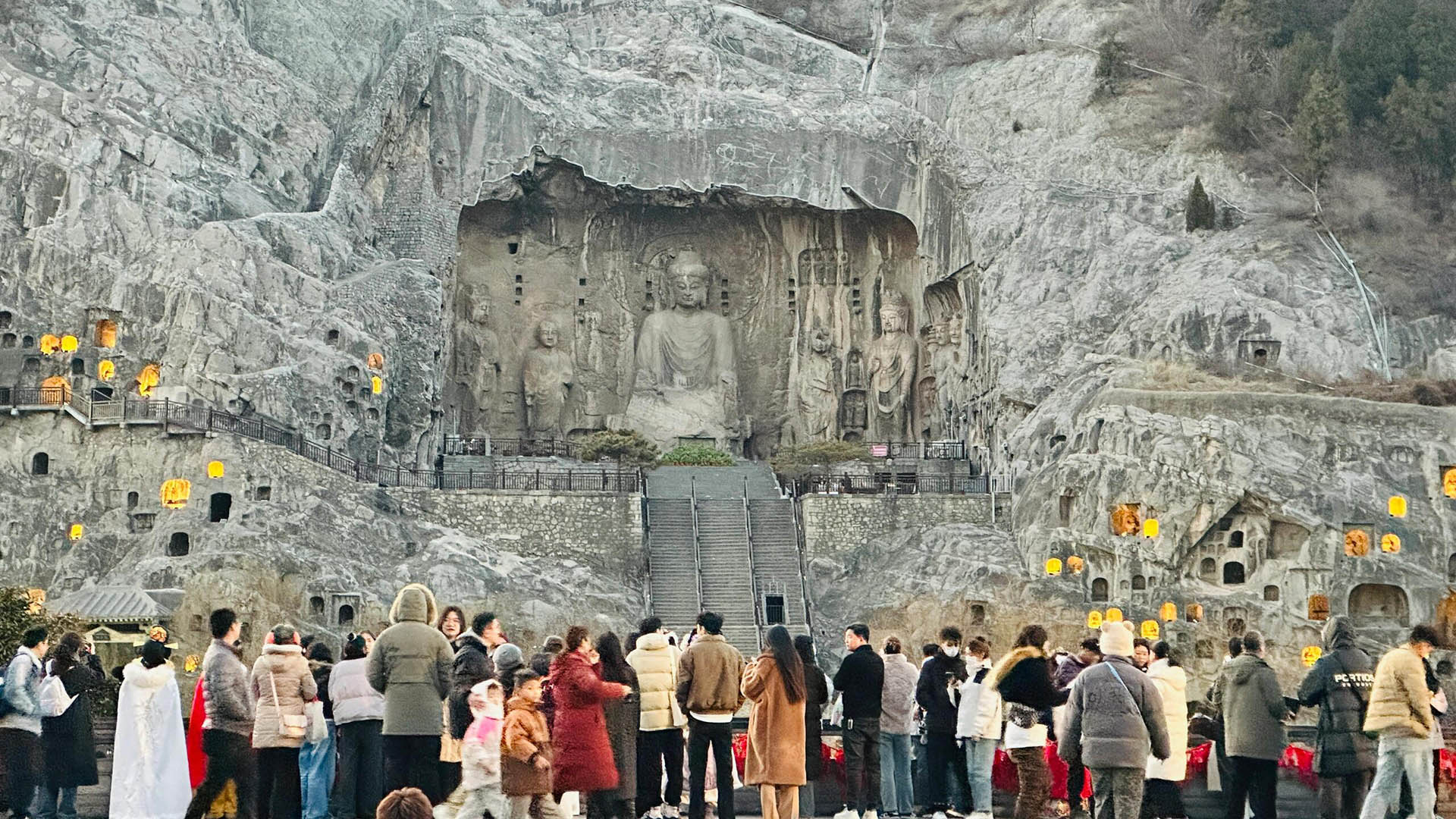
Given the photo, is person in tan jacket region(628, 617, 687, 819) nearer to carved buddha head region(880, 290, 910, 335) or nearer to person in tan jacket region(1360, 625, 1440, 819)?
person in tan jacket region(1360, 625, 1440, 819)

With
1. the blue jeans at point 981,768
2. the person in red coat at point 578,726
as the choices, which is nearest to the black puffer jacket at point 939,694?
the blue jeans at point 981,768

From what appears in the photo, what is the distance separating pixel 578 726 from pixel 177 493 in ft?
90.0

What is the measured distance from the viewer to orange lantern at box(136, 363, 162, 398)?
150ft

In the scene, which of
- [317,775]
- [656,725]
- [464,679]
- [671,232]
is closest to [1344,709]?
[656,725]

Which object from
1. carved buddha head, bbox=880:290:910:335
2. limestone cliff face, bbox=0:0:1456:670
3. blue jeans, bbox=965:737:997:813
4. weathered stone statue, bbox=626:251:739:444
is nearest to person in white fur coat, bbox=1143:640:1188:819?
blue jeans, bbox=965:737:997:813

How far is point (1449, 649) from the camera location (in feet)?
139

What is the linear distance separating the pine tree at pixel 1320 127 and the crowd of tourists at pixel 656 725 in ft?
106

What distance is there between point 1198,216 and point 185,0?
24.9 metres

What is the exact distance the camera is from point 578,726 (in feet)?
59.1

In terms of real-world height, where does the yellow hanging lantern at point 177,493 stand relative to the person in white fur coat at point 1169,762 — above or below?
above

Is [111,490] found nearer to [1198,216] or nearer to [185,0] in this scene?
[185,0]

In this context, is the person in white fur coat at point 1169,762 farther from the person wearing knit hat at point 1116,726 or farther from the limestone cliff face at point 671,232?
the limestone cliff face at point 671,232

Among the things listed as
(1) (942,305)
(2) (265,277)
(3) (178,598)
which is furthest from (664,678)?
(1) (942,305)

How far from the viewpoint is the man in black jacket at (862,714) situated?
2036 centimetres
